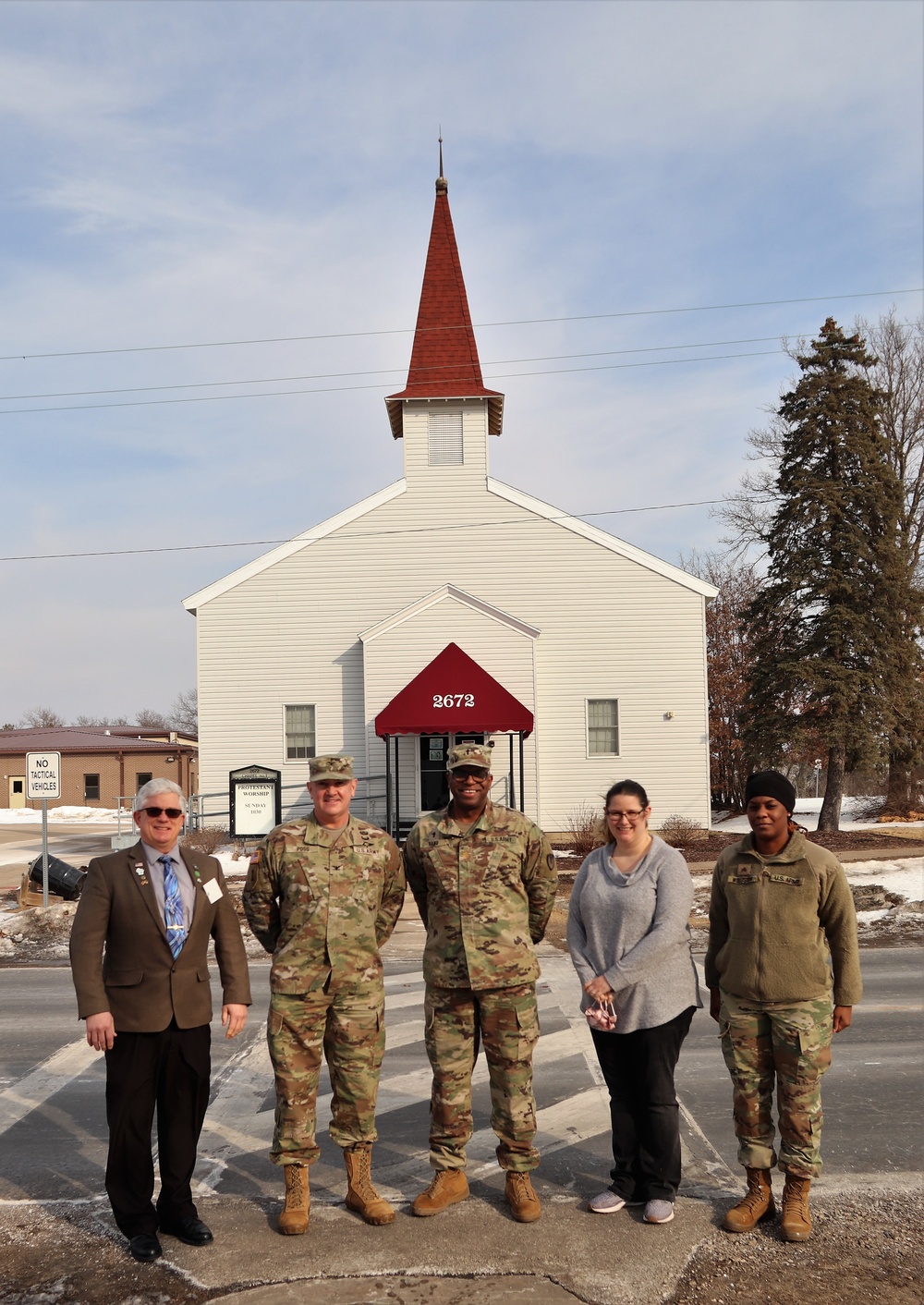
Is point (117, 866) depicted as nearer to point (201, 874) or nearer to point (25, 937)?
point (201, 874)

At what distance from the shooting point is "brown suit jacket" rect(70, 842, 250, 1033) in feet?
15.3

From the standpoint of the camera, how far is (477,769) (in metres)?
4.99

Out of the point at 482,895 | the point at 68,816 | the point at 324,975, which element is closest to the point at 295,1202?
the point at 324,975

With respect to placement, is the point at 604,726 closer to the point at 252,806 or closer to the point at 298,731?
the point at 298,731

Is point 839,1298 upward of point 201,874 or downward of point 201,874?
downward

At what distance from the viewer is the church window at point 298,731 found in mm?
23922

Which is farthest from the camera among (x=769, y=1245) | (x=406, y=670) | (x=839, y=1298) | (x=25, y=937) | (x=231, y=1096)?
(x=406, y=670)

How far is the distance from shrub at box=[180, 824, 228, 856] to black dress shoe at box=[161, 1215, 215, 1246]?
16407 millimetres

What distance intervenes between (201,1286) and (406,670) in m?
18.8

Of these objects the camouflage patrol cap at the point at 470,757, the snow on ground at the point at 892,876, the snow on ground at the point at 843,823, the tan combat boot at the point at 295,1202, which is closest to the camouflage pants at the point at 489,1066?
the tan combat boot at the point at 295,1202

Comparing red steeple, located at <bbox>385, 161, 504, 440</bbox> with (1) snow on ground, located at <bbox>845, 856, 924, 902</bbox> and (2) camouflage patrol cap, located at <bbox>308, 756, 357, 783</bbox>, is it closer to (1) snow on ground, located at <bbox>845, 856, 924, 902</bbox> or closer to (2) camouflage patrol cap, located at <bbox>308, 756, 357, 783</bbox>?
(1) snow on ground, located at <bbox>845, 856, 924, 902</bbox>

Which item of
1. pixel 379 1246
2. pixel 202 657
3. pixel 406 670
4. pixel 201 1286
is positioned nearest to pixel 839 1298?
pixel 379 1246

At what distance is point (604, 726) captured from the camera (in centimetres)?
2366

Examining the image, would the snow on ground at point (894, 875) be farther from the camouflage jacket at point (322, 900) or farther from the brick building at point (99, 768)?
the brick building at point (99, 768)
